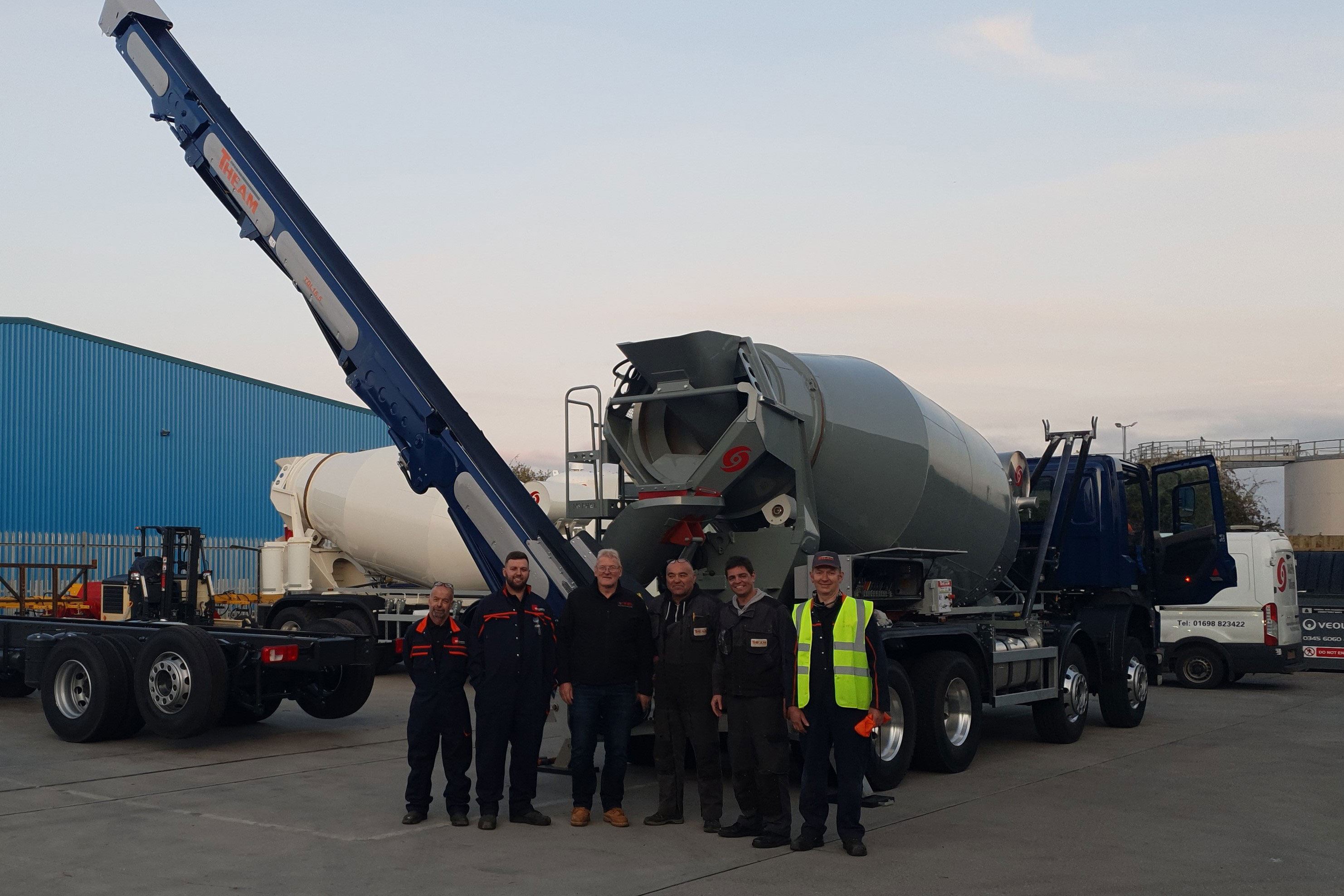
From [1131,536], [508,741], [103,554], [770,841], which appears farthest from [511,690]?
[103,554]

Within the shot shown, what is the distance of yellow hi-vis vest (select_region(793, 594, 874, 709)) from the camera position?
25.2ft

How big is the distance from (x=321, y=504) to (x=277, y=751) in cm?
915

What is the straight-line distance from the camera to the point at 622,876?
698 cm

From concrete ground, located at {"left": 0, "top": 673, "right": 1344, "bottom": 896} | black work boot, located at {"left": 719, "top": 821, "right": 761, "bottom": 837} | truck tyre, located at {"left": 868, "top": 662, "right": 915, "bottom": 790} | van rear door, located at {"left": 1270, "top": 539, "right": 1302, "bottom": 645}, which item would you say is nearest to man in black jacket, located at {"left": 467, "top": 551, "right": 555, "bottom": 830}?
concrete ground, located at {"left": 0, "top": 673, "right": 1344, "bottom": 896}

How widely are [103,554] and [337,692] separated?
20.2 metres

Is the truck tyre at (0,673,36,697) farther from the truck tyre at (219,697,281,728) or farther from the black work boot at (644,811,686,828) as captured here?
the black work boot at (644,811,686,828)

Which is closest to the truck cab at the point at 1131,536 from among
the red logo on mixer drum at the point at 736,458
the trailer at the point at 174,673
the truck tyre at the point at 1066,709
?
the truck tyre at the point at 1066,709

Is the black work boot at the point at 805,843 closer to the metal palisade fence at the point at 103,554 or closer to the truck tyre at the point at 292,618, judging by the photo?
the truck tyre at the point at 292,618

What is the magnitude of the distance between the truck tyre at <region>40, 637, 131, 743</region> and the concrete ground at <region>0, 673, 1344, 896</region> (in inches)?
8.2

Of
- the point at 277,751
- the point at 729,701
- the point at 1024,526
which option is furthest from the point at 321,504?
the point at 729,701

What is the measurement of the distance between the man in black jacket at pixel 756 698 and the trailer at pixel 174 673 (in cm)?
566

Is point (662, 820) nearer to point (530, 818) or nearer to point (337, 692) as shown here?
point (530, 818)

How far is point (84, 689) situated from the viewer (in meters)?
12.3

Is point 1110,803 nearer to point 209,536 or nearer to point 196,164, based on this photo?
point 196,164
